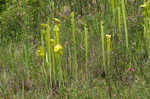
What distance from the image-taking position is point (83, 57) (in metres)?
3.40

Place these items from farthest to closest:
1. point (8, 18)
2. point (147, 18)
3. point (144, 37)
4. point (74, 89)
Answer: point (8, 18)
point (144, 37)
point (147, 18)
point (74, 89)

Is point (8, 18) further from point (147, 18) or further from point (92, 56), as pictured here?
point (147, 18)

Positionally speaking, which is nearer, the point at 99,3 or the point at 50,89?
the point at 50,89

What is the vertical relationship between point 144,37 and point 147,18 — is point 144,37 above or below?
below

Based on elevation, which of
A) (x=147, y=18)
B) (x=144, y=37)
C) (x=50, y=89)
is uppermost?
(x=147, y=18)

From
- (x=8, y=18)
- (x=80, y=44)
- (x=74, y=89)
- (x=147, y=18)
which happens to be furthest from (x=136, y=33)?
(x=8, y=18)

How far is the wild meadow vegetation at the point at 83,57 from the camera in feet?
9.41

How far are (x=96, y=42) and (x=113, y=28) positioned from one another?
0.81 ft

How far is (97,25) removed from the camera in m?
3.51

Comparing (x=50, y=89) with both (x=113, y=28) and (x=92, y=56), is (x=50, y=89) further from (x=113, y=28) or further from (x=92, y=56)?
(x=113, y=28)

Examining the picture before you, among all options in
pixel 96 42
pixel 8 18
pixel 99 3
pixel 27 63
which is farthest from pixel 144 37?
pixel 8 18

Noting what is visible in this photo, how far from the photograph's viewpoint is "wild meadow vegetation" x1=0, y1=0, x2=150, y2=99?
2.87 m

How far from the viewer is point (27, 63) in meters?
3.27

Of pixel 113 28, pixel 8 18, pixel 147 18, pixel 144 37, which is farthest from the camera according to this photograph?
pixel 8 18
